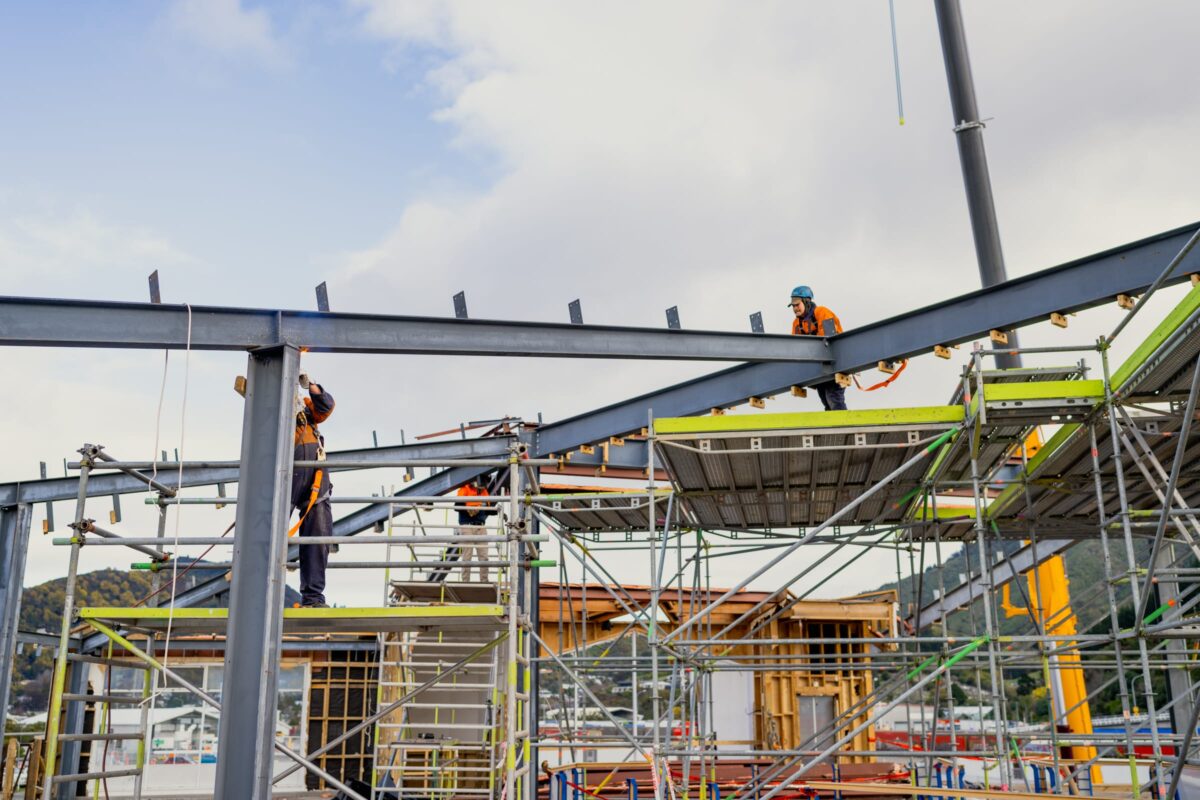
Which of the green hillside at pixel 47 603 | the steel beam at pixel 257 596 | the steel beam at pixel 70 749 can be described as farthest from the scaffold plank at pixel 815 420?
the green hillside at pixel 47 603

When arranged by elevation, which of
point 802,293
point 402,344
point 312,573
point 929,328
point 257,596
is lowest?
point 257,596

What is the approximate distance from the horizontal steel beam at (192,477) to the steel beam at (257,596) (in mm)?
6449

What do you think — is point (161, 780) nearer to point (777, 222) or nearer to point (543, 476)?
point (543, 476)

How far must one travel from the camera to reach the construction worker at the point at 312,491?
30.6 feet

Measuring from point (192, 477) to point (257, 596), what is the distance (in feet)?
26.4

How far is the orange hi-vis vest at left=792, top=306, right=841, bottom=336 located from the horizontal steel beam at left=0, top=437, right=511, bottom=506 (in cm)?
488

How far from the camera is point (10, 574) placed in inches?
597

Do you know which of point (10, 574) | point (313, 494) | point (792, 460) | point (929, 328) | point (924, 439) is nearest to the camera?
point (313, 494)

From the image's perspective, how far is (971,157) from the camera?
54.6 ft

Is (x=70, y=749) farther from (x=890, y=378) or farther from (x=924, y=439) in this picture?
(x=924, y=439)

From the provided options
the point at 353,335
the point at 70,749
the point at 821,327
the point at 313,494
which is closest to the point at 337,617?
the point at 313,494

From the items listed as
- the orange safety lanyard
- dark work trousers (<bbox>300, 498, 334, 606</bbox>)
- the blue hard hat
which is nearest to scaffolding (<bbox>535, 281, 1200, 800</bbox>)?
the orange safety lanyard

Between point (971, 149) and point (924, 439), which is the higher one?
point (971, 149)

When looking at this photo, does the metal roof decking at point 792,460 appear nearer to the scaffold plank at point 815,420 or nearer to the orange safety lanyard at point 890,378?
the scaffold plank at point 815,420
